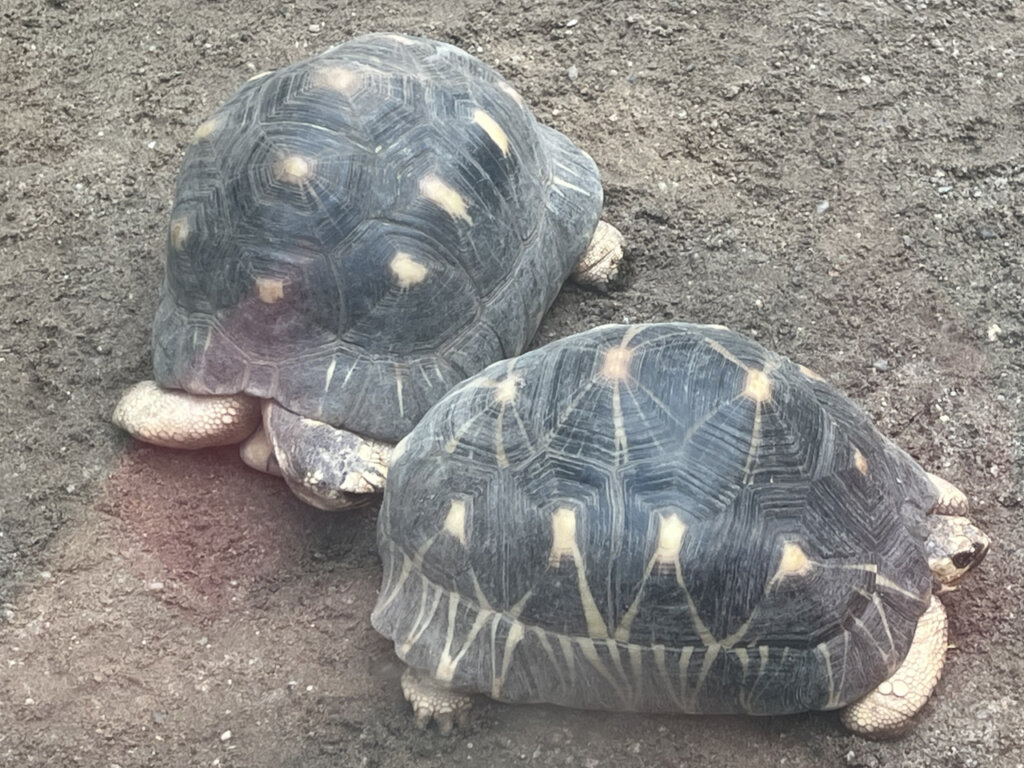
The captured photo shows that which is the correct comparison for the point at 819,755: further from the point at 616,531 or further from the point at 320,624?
the point at 320,624

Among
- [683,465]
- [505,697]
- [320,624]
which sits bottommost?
[320,624]

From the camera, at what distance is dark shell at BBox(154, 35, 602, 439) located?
8.89 feet

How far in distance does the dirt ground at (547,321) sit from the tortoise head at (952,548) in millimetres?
223

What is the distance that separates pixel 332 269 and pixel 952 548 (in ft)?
5.70

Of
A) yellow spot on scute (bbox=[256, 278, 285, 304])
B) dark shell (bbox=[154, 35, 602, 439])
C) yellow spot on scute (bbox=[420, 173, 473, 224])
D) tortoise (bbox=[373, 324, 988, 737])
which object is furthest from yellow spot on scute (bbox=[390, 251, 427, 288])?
tortoise (bbox=[373, 324, 988, 737])

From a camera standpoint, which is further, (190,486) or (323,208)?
(190,486)

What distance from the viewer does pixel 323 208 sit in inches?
106

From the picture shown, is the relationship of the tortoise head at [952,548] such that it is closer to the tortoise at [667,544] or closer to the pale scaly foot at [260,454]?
the tortoise at [667,544]

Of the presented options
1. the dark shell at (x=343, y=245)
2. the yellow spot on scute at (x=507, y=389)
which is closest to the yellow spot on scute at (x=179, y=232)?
the dark shell at (x=343, y=245)

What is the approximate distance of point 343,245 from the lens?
271 centimetres

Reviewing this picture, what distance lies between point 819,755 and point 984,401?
1.23 metres

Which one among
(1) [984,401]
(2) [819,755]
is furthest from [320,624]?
(1) [984,401]

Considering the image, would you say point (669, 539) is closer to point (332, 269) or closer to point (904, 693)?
point (904, 693)

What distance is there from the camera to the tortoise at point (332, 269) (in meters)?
2.71
